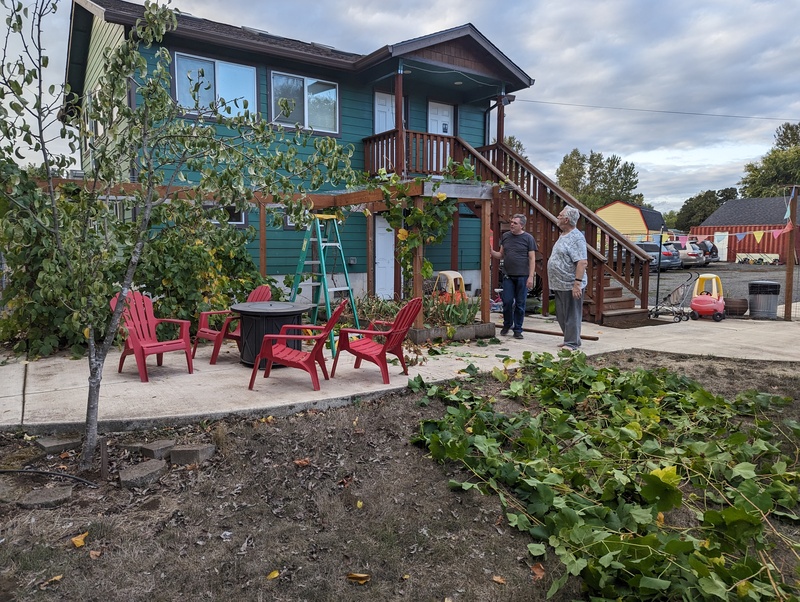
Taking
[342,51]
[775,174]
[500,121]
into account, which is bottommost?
[500,121]

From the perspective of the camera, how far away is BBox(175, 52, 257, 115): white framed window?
32.5ft

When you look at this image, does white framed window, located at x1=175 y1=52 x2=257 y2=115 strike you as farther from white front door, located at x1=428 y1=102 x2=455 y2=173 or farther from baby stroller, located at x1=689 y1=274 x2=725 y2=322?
baby stroller, located at x1=689 y1=274 x2=725 y2=322

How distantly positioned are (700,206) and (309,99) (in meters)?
55.2

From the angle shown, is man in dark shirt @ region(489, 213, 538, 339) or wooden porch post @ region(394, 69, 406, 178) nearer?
man in dark shirt @ region(489, 213, 538, 339)

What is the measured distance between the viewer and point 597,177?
5572 cm

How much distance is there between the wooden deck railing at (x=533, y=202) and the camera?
380 inches

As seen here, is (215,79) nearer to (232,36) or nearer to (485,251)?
(232,36)

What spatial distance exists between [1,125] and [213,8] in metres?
10.3

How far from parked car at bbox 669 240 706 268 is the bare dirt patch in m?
27.3

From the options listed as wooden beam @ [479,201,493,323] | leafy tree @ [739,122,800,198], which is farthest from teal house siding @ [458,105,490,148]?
leafy tree @ [739,122,800,198]

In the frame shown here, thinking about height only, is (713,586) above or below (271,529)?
above

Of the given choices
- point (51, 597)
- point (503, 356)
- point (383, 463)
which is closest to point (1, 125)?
point (51, 597)

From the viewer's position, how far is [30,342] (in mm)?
6094

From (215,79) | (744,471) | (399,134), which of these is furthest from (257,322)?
(215,79)
